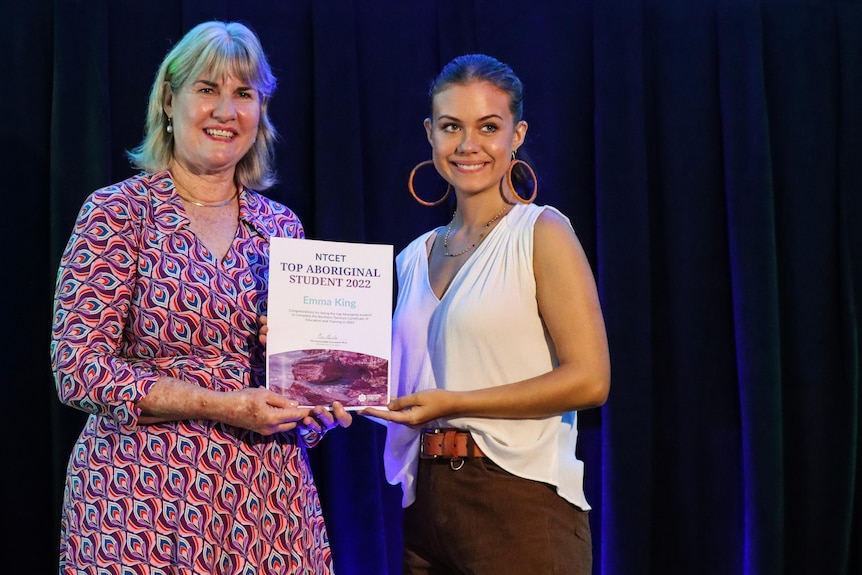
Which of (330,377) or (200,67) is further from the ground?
(200,67)

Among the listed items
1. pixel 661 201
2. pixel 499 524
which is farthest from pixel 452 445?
pixel 661 201

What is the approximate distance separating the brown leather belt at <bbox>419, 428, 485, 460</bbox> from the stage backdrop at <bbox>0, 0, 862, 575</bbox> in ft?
3.08

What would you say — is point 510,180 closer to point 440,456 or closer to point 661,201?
point 440,456

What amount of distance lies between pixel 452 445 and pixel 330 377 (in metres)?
0.31

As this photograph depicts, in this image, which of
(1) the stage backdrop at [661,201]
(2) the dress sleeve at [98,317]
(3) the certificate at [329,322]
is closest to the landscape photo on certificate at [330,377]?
(3) the certificate at [329,322]

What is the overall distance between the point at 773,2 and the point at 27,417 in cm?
282

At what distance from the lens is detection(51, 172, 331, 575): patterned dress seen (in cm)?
182

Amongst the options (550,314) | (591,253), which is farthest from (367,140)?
(550,314)

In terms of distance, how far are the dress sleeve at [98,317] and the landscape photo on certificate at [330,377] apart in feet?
0.86

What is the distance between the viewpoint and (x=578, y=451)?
10.3ft

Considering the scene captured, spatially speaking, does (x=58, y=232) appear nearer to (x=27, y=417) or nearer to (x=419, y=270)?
(x=27, y=417)

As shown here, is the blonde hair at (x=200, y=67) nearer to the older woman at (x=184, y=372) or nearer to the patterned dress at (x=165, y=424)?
the older woman at (x=184, y=372)

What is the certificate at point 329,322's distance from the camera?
75.4 inches

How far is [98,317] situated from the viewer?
1854 mm
